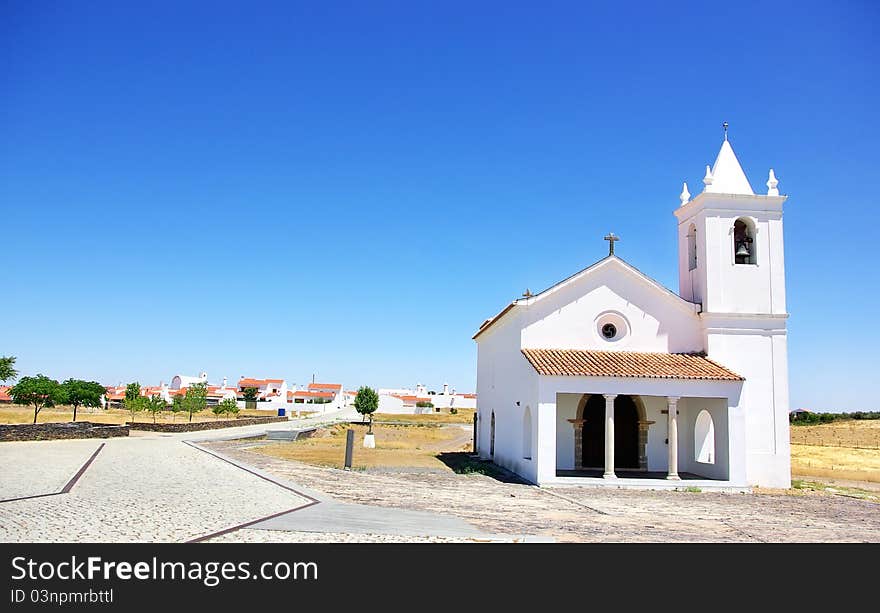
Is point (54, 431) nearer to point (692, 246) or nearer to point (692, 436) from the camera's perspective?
point (692, 436)

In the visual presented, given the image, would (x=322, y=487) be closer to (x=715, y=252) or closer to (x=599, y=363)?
(x=599, y=363)

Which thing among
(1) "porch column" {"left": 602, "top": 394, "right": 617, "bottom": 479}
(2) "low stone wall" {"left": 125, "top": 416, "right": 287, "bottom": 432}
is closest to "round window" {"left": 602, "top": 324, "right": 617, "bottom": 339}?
(1) "porch column" {"left": 602, "top": 394, "right": 617, "bottom": 479}

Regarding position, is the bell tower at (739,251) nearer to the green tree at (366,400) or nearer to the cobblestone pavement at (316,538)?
the cobblestone pavement at (316,538)

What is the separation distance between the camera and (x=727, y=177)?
23000 mm

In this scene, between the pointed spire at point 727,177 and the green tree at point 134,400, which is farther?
the green tree at point 134,400

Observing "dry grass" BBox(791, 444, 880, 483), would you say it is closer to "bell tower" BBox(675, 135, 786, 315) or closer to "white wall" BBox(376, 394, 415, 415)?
"bell tower" BBox(675, 135, 786, 315)

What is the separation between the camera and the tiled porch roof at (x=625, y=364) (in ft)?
64.2

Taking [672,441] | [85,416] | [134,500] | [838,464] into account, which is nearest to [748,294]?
[672,441]

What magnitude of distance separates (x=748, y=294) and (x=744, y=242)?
6.43ft

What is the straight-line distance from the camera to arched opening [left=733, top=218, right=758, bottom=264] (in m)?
22.3

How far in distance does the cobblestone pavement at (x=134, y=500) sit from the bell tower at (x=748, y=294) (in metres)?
15.0

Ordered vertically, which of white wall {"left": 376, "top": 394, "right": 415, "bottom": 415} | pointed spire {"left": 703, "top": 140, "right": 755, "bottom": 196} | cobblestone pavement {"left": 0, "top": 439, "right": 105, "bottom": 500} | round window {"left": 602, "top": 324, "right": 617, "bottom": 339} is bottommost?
white wall {"left": 376, "top": 394, "right": 415, "bottom": 415}

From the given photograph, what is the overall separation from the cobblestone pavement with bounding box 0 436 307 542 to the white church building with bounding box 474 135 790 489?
9.55 meters

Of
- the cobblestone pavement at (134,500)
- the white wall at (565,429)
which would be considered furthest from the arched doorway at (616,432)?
the cobblestone pavement at (134,500)
